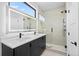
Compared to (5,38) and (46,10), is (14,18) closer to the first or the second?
(5,38)

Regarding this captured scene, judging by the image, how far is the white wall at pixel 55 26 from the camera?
5762mm

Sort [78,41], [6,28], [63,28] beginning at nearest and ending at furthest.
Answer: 1. [78,41]
2. [6,28]
3. [63,28]

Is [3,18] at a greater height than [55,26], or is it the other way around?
[3,18]

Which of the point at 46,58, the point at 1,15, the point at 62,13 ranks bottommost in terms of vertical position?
the point at 46,58

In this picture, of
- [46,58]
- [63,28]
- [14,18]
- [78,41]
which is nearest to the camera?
[46,58]

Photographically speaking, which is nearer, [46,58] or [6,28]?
[46,58]

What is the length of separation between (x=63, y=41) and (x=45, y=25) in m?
1.52

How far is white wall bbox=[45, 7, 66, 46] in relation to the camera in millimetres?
5762

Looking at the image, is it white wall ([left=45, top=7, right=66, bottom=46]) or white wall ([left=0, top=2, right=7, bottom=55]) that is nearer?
white wall ([left=0, top=2, right=7, bottom=55])

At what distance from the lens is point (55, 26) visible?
600 cm

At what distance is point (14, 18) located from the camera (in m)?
2.81

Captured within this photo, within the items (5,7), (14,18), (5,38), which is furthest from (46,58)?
(14,18)

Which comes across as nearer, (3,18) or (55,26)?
(3,18)

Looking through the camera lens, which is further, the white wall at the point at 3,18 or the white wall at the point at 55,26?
the white wall at the point at 55,26
